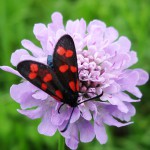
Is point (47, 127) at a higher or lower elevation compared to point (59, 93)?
lower

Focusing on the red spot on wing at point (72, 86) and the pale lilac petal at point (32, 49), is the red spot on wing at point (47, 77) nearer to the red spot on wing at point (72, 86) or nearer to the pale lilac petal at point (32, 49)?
the red spot on wing at point (72, 86)

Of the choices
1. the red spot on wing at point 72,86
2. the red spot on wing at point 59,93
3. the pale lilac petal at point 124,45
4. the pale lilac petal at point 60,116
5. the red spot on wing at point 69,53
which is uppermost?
the red spot on wing at point 69,53

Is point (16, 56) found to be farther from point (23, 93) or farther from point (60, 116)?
point (60, 116)

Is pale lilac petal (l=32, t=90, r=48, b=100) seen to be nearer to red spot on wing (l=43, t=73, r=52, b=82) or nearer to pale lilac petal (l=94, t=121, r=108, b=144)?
red spot on wing (l=43, t=73, r=52, b=82)

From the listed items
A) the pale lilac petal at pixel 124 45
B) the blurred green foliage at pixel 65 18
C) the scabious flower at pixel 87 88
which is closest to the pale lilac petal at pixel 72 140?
the scabious flower at pixel 87 88

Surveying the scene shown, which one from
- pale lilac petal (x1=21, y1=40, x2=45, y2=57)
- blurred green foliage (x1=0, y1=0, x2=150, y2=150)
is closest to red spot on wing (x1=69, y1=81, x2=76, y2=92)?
pale lilac petal (x1=21, y1=40, x2=45, y2=57)

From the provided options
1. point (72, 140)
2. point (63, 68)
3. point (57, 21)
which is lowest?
point (72, 140)

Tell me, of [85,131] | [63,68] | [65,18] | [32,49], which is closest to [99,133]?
[85,131]
